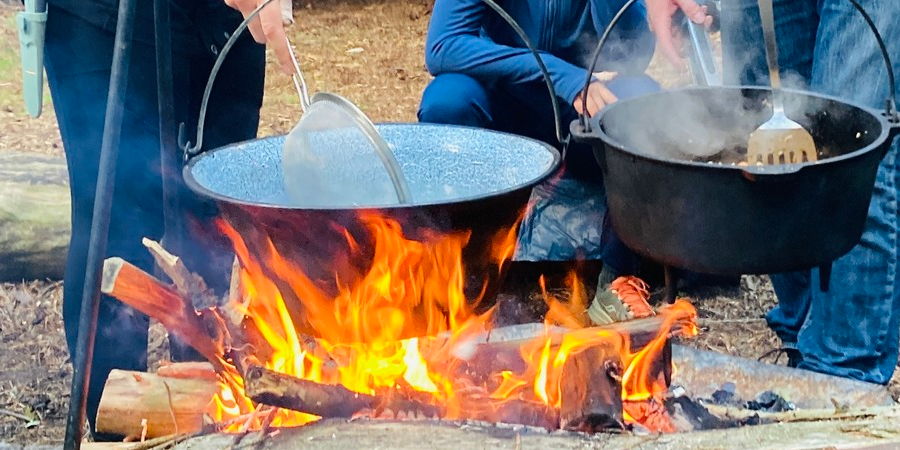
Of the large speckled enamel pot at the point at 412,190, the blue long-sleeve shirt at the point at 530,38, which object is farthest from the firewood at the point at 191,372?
the blue long-sleeve shirt at the point at 530,38

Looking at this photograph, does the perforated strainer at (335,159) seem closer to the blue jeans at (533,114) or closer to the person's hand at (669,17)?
the person's hand at (669,17)

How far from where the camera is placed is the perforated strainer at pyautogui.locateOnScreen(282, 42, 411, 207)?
1693 millimetres

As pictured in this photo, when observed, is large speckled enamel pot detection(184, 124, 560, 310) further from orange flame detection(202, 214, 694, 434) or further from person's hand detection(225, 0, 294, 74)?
person's hand detection(225, 0, 294, 74)

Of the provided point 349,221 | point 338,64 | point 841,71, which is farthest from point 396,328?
point 338,64

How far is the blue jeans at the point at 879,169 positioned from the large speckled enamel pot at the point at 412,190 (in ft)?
2.98

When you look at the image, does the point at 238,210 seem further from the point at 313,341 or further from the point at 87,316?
the point at 313,341

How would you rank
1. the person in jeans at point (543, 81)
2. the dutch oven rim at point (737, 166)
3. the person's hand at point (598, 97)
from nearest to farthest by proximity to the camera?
the dutch oven rim at point (737, 166)
the person's hand at point (598, 97)
the person in jeans at point (543, 81)

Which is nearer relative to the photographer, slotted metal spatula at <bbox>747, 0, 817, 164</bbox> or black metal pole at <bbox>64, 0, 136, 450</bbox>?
black metal pole at <bbox>64, 0, 136, 450</bbox>

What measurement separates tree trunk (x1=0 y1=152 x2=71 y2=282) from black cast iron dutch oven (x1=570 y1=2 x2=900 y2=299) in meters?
2.36

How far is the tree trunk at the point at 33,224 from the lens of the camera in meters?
3.41

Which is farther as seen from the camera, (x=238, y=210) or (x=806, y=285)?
(x=806, y=285)

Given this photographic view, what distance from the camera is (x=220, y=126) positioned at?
252cm

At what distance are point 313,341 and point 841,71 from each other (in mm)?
1452

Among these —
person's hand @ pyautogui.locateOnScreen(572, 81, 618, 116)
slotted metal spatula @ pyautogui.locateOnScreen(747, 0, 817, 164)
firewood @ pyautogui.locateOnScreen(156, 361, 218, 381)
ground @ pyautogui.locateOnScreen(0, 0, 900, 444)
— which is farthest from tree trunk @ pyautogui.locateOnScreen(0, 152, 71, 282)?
slotted metal spatula @ pyautogui.locateOnScreen(747, 0, 817, 164)
